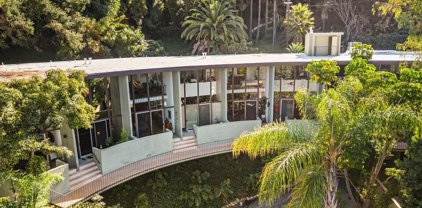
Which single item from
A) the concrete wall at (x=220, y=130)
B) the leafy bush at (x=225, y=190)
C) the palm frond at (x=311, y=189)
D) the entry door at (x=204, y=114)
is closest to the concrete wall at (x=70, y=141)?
the concrete wall at (x=220, y=130)

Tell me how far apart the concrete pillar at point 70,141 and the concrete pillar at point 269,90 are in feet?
41.5

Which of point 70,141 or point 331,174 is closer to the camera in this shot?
point 331,174

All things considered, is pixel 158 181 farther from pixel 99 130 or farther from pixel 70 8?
pixel 70 8

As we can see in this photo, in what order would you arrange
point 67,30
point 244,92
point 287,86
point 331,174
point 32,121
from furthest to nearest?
point 67,30
point 287,86
point 244,92
point 32,121
point 331,174

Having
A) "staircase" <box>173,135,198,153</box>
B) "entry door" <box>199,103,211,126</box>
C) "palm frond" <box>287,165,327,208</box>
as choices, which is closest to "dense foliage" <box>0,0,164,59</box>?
"entry door" <box>199,103,211,126</box>

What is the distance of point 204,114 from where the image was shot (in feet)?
74.9

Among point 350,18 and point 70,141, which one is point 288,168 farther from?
point 350,18

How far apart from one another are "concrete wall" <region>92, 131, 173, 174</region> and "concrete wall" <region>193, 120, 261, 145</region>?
1.93m

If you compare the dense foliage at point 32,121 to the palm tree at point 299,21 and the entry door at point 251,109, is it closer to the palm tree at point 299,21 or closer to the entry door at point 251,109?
the entry door at point 251,109

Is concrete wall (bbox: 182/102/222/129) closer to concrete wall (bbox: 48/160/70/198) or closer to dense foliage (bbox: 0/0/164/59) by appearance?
concrete wall (bbox: 48/160/70/198)

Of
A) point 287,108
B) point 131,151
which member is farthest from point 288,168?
point 287,108

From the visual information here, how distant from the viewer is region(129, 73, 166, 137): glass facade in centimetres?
2002

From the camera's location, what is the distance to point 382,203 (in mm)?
16453

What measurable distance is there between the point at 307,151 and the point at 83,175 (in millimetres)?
11659
